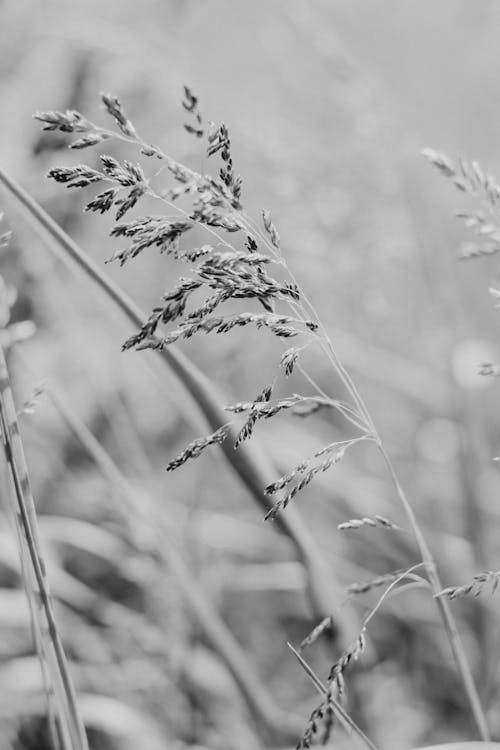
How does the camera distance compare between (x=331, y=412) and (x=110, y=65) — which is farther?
(x=331, y=412)

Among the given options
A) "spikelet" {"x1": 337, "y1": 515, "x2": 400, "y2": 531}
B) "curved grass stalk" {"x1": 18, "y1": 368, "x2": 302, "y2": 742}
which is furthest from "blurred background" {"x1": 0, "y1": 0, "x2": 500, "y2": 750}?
"spikelet" {"x1": 337, "y1": 515, "x2": 400, "y2": 531}

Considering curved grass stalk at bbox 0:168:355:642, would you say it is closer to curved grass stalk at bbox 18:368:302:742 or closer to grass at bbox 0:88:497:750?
grass at bbox 0:88:497:750

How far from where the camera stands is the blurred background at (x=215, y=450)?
113cm

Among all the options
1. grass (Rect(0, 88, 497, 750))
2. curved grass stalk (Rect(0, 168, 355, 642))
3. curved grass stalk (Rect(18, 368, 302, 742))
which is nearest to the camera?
grass (Rect(0, 88, 497, 750))

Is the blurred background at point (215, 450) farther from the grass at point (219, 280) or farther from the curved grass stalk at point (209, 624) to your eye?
the grass at point (219, 280)

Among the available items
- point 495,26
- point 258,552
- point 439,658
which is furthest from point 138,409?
point 495,26

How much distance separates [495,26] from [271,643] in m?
2.39

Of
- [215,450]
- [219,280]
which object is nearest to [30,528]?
[219,280]

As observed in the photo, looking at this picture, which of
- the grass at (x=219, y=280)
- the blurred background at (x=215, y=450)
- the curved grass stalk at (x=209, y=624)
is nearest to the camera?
the grass at (x=219, y=280)

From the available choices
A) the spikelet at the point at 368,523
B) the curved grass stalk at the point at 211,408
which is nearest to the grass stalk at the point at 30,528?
the curved grass stalk at the point at 211,408

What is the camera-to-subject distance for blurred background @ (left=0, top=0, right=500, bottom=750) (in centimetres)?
113

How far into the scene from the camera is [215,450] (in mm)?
947

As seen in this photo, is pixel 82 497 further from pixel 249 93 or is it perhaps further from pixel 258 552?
pixel 249 93

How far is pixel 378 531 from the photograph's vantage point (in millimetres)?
1434
